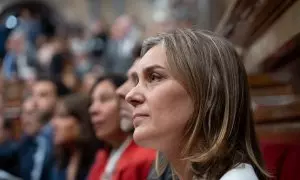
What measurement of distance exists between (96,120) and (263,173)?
48.7 inches

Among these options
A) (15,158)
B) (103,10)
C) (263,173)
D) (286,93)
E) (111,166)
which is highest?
(263,173)

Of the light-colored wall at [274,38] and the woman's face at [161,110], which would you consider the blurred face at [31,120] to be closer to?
the light-colored wall at [274,38]

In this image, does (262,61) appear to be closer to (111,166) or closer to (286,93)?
(286,93)

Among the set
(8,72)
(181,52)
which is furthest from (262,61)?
(8,72)

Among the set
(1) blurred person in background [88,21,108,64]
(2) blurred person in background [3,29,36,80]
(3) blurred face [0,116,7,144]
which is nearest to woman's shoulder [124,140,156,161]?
(3) blurred face [0,116,7,144]

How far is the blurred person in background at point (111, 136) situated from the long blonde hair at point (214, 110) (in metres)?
0.78

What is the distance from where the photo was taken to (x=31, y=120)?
11.3ft

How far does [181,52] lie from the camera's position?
115 cm

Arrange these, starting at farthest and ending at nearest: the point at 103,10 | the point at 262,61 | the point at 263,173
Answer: the point at 103,10 < the point at 262,61 < the point at 263,173

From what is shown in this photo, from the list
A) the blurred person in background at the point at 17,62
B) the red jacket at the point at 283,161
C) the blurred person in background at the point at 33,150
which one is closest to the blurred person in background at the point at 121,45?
the blurred person in background at the point at 17,62

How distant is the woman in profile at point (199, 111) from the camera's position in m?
1.12

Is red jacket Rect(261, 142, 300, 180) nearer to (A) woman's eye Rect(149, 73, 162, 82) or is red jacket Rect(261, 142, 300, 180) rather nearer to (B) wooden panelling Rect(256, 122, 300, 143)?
(B) wooden panelling Rect(256, 122, 300, 143)

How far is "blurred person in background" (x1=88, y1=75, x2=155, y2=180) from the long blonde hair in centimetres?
78

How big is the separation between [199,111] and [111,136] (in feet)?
3.71
